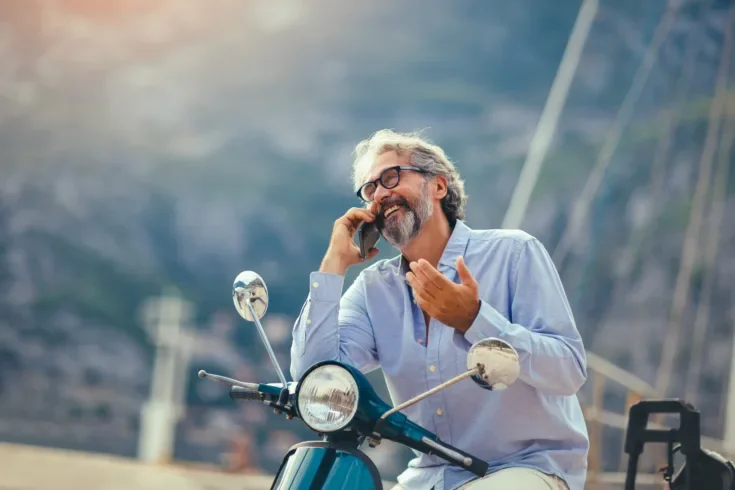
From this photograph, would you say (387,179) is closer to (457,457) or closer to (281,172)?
(457,457)

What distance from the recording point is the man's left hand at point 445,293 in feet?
3.85

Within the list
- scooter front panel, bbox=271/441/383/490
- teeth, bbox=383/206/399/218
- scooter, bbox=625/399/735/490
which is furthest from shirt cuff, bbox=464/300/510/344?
scooter, bbox=625/399/735/490

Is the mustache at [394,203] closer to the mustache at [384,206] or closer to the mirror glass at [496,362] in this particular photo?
the mustache at [384,206]

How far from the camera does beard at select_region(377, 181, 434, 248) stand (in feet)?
5.28

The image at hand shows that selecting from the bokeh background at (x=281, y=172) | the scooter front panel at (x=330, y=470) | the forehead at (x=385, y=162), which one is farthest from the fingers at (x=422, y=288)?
the bokeh background at (x=281, y=172)

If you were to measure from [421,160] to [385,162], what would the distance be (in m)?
0.08

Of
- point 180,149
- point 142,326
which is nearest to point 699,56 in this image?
point 180,149

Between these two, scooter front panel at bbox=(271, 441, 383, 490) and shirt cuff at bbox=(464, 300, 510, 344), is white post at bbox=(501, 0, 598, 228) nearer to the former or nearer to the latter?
shirt cuff at bbox=(464, 300, 510, 344)

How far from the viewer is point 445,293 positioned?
1.18 meters

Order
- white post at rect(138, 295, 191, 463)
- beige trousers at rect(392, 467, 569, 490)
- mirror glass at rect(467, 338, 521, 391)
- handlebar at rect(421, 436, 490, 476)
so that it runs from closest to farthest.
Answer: mirror glass at rect(467, 338, 521, 391) → handlebar at rect(421, 436, 490, 476) → beige trousers at rect(392, 467, 569, 490) → white post at rect(138, 295, 191, 463)

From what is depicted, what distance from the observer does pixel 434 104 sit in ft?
33.7

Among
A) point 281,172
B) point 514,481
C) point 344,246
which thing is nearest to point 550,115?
point 281,172

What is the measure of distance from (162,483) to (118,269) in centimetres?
550

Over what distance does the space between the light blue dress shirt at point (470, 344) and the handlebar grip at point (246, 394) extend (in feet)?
0.50
